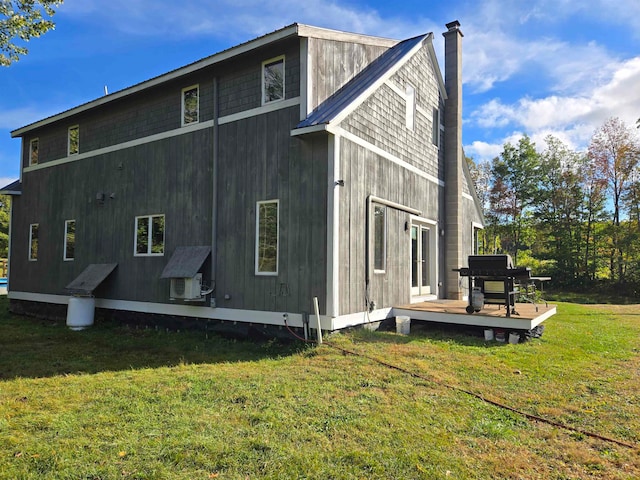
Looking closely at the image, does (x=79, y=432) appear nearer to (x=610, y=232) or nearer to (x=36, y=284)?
(x=36, y=284)

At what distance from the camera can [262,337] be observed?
7.53m

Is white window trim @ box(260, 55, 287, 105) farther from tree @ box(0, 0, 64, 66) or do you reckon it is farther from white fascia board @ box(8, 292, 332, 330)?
tree @ box(0, 0, 64, 66)

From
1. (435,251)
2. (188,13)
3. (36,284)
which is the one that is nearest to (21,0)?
(188,13)

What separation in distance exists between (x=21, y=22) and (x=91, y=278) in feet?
19.4

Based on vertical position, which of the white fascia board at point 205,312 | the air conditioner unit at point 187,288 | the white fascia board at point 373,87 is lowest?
the white fascia board at point 205,312

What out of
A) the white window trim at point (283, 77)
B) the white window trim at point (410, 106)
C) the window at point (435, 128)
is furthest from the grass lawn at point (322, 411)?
the window at point (435, 128)

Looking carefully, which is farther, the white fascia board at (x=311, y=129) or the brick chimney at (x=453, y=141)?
the brick chimney at (x=453, y=141)

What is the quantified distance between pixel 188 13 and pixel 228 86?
3.04m

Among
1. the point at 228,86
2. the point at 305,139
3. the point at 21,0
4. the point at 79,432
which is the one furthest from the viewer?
the point at 21,0

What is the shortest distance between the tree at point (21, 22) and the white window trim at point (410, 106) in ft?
27.1

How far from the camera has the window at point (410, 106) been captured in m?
9.62

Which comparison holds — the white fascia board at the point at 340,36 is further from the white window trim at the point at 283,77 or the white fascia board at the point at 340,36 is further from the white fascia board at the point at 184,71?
the white window trim at the point at 283,77

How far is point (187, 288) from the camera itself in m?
8.01

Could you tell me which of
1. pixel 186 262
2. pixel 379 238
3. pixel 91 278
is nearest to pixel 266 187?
pixel 186 262
